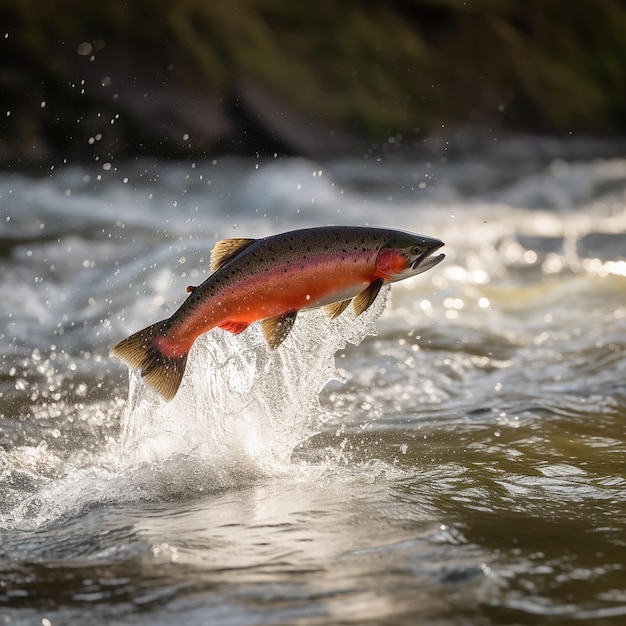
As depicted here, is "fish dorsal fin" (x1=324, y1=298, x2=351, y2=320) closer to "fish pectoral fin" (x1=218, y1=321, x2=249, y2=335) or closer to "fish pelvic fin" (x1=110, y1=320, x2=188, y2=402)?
"fish pectoral fin" (x1=218, y1=321, x2=249, y2=335)

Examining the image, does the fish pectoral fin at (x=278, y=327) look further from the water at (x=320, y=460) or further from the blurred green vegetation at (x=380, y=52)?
the blurred green vegetation at (x=380, y=52)

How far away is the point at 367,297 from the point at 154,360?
2.38 ft

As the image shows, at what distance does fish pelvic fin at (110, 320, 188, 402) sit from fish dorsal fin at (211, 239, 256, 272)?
0.86 ft

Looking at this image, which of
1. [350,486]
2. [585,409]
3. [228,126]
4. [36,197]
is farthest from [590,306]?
[228,126]

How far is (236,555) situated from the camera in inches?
128

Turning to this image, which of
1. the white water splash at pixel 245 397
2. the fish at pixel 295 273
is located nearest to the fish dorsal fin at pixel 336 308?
the fish at pixel 295 273

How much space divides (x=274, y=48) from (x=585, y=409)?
11.4 meters

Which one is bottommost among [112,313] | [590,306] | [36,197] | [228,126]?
[590,306]

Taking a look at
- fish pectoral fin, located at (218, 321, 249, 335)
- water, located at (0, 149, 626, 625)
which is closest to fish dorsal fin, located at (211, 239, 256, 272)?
fish pectoral fin, located at (218, 321, 249, 335)

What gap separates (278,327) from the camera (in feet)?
11.4

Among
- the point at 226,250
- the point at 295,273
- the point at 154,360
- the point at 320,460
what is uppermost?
the point at 226,250

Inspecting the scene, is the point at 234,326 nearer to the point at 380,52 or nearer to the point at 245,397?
the point at 245,397

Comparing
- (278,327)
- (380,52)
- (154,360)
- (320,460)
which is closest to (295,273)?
(278,327)

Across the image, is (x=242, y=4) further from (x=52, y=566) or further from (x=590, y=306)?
(x=52, y=566)
